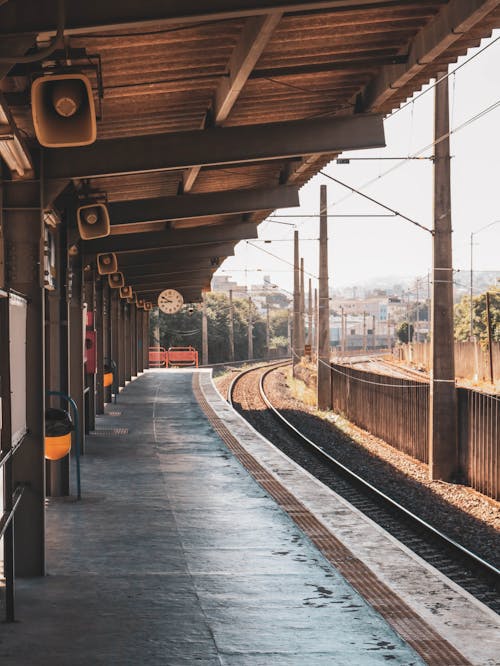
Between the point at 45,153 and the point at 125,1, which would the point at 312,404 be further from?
the point at 125,1

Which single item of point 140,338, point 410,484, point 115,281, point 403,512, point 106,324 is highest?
point 115,281

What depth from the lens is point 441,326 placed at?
16.0 metres

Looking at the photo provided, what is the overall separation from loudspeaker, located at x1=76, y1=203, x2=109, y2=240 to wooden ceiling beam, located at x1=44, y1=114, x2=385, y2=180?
154cm

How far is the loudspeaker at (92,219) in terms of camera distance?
31.5ft

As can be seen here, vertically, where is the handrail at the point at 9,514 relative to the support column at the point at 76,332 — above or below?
below

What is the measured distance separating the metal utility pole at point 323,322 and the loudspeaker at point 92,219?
17323mm

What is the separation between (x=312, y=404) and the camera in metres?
30.8

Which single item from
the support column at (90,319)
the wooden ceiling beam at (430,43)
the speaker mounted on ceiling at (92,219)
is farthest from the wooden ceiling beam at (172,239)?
the wooden ceiling beam at (430,43)

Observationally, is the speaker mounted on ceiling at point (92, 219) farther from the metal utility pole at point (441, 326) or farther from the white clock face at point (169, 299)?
the white clock face at point (169, 299)

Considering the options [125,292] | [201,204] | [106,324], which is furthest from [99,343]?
[125,292]

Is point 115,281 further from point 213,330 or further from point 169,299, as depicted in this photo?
point 213,330

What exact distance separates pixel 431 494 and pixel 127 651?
9.85 metres

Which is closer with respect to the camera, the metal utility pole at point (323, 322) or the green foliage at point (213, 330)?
the metal utility pole at point (323, 322)

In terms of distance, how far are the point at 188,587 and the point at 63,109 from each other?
3.08m
